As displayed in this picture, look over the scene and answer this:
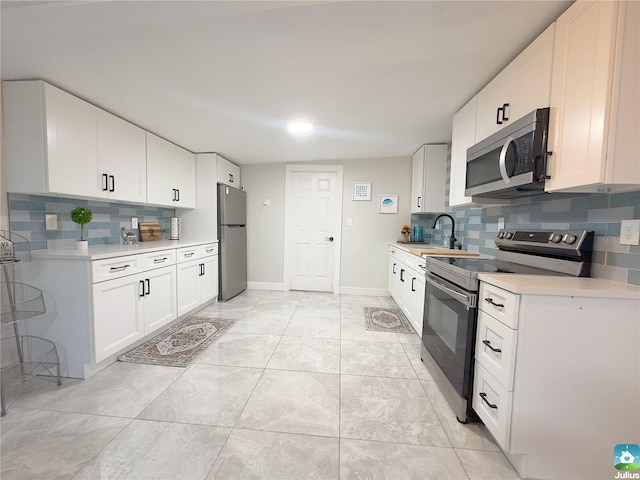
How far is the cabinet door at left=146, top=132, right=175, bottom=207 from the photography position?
2.69 metres

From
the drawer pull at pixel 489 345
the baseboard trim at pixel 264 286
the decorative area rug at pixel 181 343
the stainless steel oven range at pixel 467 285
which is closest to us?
the drawer pull at pixel 489 345

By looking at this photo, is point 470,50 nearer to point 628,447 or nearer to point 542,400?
point 542,400

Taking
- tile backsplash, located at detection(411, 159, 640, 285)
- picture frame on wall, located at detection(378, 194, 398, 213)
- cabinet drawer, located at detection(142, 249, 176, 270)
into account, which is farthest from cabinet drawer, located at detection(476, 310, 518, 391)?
picture frame on wall, located at detection(378, 194, 398, 213)

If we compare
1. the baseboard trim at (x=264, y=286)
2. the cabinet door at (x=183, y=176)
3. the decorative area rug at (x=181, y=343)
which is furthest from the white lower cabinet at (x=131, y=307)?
the baseboard trim at (x=264, y=286)

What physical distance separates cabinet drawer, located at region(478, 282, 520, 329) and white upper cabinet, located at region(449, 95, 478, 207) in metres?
0.99

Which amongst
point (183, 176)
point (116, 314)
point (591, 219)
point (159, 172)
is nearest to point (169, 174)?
point (159, 172)

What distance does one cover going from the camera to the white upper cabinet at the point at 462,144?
1.97 metres

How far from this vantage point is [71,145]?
190 centimetres

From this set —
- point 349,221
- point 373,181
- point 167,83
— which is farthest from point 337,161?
point 167,83

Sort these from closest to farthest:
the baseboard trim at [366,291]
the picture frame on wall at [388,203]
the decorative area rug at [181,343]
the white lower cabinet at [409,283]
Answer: the decorative area rug at [181,343], the white lower cabinet at [409,283], the picture frame on wall at [388,203], the baseboard trim at [366,291]

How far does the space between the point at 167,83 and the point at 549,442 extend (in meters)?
2.93

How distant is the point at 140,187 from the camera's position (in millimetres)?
2572

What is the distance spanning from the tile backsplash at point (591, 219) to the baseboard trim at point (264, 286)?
297cm

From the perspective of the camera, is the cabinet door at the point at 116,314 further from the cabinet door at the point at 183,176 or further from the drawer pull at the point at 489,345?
the drawer pull at the point at 489,345
